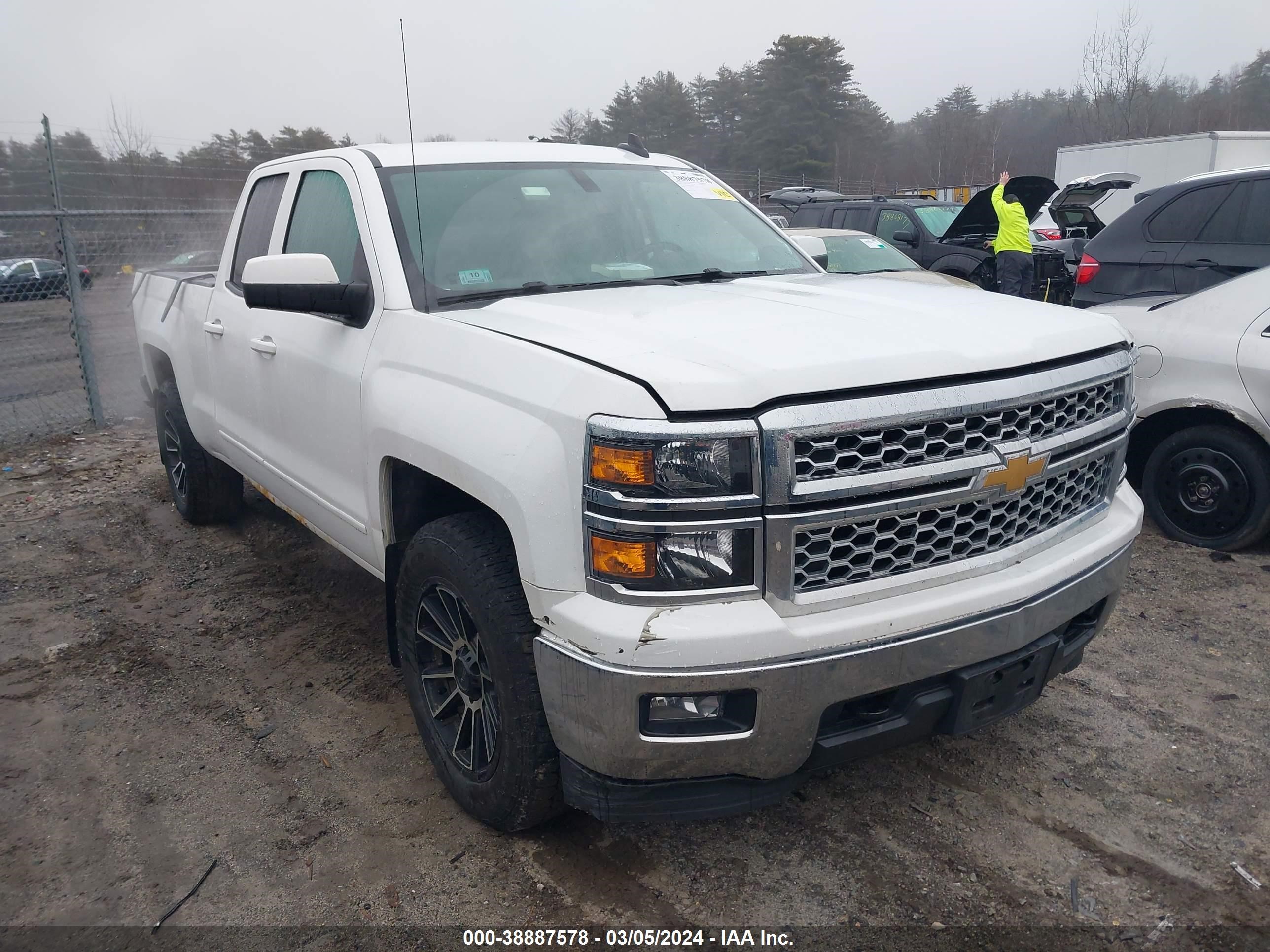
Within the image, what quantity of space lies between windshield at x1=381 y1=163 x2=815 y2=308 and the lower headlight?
4.18 ft

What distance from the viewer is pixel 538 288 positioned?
10.1ft

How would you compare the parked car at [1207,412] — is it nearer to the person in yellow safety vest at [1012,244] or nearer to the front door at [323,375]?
the front door at [323,375]

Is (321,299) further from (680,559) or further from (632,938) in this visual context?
(632,938)

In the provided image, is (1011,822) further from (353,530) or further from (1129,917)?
(353,530)

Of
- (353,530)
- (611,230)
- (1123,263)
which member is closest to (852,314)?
(611,230)

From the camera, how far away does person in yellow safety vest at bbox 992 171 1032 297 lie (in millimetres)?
9547

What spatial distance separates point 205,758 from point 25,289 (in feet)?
28.0

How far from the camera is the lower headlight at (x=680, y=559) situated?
200cm

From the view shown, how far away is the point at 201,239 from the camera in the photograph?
10289 millimetres

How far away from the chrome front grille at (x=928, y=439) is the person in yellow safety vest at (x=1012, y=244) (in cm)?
791

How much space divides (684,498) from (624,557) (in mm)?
184

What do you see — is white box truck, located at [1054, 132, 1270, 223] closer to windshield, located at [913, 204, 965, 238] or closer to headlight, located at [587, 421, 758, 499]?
windshield, located at [913, 204, 965, 238]

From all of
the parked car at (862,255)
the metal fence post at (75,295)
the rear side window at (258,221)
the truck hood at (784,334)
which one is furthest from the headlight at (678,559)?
the metal fence post at (75,295)

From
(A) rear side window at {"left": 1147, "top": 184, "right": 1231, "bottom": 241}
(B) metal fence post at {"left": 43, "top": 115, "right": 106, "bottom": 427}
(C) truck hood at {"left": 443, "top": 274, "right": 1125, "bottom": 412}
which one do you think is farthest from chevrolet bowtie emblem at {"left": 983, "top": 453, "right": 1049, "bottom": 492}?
(B) metal fence post at {"left": 43, "top": 115, "right": 106, "bottom": 427}
